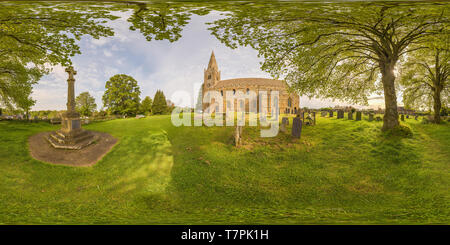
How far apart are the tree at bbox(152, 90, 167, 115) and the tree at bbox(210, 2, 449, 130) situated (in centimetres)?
178

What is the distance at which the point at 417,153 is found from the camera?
2.62 meters

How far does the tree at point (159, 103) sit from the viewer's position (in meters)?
2.79

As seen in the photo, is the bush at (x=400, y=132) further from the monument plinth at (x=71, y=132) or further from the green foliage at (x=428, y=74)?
the monument plinth at (x=71, y=132)

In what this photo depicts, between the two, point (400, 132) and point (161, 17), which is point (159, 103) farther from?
point (400, 132)

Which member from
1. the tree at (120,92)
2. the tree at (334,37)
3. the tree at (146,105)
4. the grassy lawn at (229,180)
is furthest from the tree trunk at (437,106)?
the tree at (120,92)

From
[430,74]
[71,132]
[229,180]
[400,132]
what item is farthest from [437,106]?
[71,132]

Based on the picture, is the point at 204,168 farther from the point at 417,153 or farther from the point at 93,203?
the point at 417,153

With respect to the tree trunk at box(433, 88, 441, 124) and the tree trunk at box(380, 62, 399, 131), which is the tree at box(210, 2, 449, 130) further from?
the tree trunk at box(433, 88, 441, 124)

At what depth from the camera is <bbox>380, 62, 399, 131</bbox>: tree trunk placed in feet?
9.57

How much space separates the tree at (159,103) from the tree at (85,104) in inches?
48.0

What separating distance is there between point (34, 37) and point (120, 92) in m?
2.07

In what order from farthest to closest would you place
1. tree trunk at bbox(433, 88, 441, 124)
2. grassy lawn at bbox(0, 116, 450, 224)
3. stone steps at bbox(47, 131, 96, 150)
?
tree trunk at bbox(433, 88, 441, 124) < stone steps at bbox(47, 131, 96, 150) < grassy lawn at bbox(0, 116, 450, 224)

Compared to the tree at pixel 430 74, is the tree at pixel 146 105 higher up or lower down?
lower down

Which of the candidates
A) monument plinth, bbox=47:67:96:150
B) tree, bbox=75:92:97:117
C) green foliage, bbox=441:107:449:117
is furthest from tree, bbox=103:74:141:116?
green foliage, bbox=441:107:449:117
